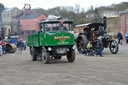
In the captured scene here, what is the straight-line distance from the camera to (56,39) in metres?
15.4

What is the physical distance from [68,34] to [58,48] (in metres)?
0.98

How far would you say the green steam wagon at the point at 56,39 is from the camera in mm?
15375

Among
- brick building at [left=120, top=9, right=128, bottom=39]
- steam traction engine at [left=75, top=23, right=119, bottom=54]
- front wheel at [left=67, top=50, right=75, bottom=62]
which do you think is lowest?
front wheel at [left=67, top=50, right=75, bottom=62]

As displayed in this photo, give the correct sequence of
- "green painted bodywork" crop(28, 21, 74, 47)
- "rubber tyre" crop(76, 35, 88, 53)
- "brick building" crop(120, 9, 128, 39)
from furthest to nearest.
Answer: "brick building" crop(120, 9, 128, 39), "rubber tyre" crop(76, 35, 88, 53), "green painted bodywork" crop(28, 21, 74, 47)

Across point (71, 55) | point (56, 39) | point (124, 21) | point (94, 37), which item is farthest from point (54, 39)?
point (124, 21)

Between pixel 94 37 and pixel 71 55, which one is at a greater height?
pixel 94 37

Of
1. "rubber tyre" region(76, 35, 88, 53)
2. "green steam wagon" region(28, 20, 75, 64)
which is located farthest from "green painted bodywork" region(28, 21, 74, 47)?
"rubber tyre" region(76, 35, 88, 53)

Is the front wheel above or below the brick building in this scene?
below

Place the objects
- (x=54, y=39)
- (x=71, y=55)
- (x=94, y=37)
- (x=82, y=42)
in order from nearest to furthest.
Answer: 1. (x=54, y=39)
2. (x=71, y=55)
3. (x=94, y=37)
4. (x=82, y=42)

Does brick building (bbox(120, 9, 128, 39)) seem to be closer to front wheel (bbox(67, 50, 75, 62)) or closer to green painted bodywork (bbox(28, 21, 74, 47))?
front wheel (bbox(67, 50, 75, 62))

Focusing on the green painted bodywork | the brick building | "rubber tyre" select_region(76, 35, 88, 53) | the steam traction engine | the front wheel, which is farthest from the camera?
the brick building

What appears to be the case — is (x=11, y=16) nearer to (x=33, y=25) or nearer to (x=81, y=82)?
(x=33, y=25)

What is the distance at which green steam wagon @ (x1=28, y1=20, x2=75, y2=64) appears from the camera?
15.4 metres

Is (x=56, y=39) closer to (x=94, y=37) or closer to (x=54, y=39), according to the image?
(x=54, y=39)
